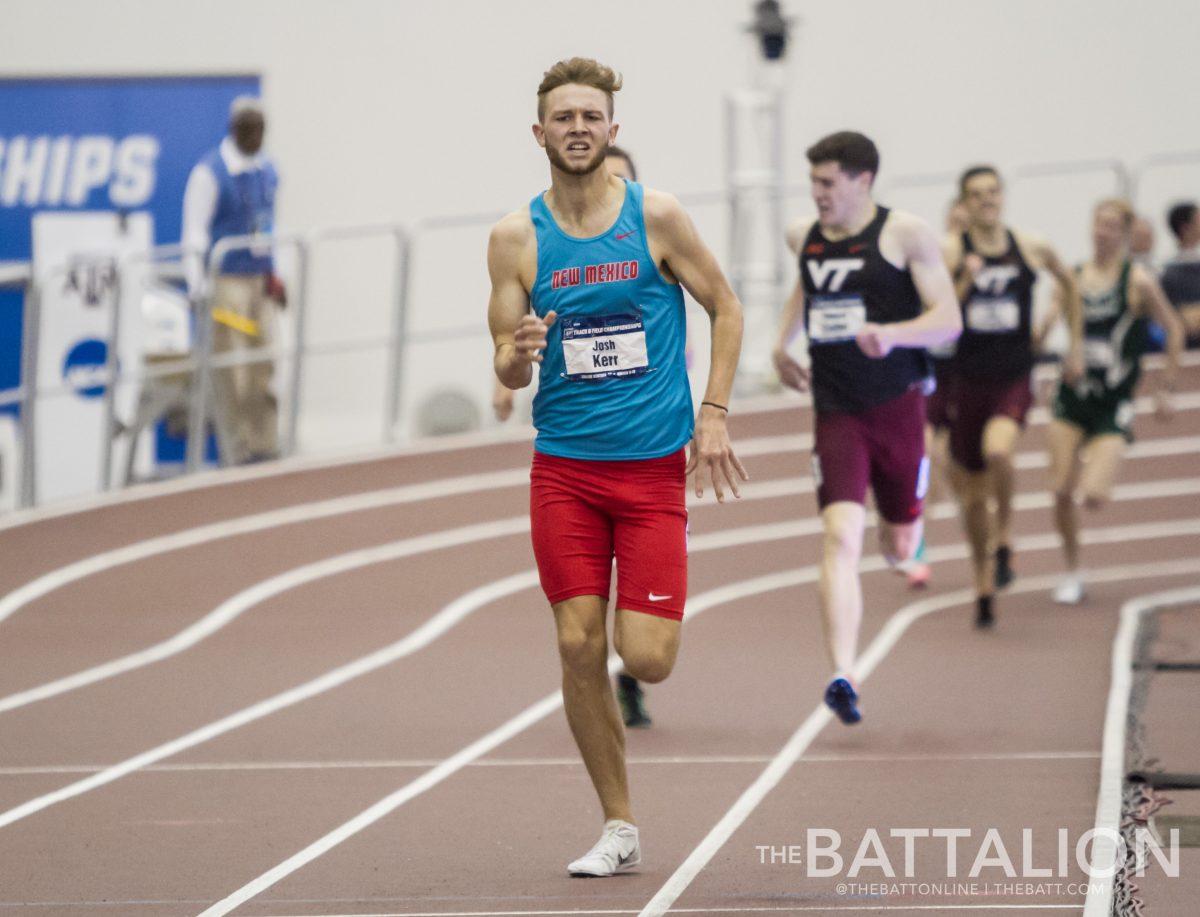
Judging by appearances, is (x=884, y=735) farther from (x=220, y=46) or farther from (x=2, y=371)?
(x=220, y=46)

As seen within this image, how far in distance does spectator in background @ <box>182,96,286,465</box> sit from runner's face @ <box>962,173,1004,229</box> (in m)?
4.76

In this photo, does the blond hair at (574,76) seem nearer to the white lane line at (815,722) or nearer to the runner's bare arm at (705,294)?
the runner's bare arm at (705,294)

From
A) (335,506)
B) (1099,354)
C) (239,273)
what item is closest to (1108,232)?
(1099,354)

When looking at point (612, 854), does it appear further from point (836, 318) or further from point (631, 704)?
point (836, 318)

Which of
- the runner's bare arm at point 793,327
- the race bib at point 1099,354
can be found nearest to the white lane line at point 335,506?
the race bib at point 1099,354

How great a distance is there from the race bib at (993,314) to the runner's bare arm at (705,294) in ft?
21.2

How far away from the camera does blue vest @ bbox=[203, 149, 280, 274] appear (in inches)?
605

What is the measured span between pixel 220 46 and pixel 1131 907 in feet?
59.8

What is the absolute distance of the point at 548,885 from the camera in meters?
6.33

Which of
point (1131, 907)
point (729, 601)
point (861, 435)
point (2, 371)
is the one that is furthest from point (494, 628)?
point (2, 371)

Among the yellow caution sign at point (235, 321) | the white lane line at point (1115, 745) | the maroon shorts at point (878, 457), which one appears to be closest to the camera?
the white lane line at point (1115, 745)

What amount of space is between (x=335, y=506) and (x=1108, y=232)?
16.7 ft

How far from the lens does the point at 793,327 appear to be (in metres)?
9.83

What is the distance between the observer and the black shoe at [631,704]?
9375mm
